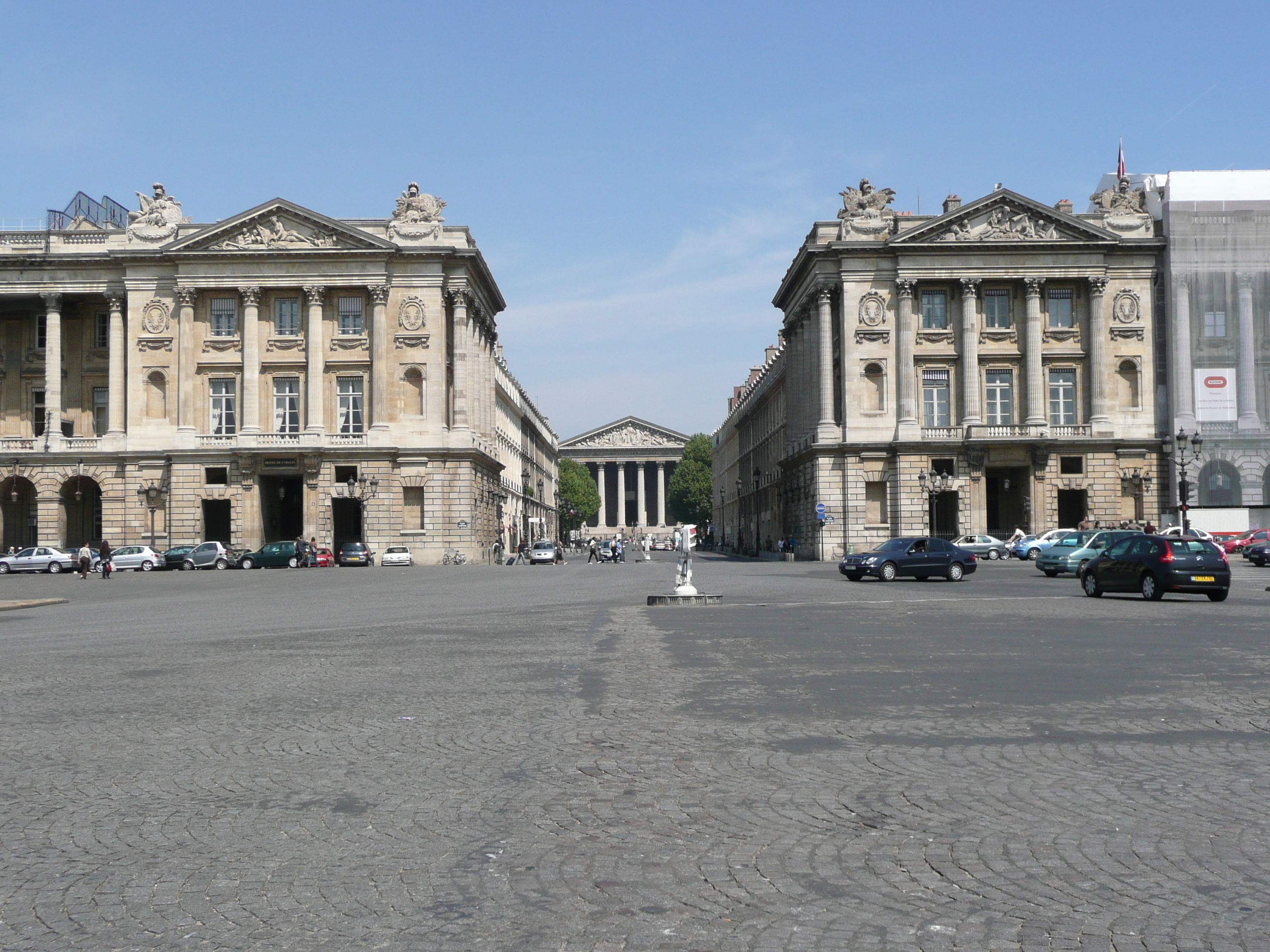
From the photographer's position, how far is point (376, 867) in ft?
19.1

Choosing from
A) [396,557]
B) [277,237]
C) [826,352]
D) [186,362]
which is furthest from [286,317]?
[826,352]

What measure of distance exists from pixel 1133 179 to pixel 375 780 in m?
81.1

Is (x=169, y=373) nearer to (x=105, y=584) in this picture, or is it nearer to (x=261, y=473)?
(x=261, y=473)

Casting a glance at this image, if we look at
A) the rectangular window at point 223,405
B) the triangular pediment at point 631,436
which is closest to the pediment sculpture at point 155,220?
the rectangular window at point 223,405

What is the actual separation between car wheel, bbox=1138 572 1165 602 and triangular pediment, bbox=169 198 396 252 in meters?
48.6

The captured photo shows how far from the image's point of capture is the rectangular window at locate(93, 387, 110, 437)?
71.8 metres

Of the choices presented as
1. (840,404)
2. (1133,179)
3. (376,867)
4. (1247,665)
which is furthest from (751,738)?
(1133,179)

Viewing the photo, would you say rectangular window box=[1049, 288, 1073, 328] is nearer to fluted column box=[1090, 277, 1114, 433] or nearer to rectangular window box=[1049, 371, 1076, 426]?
fluted column box=[1090, 277, 1114, 433]

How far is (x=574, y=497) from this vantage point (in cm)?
17200

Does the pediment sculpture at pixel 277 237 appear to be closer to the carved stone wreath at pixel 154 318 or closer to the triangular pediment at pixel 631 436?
the carved stone wreath at pixel 154 318

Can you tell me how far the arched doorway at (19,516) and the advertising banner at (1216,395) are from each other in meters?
64.1

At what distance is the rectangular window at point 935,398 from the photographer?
6819 centimetres

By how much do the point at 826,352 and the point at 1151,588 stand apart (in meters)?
43.3

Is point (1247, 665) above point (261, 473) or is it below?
below
